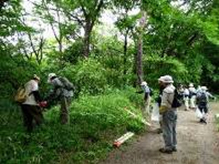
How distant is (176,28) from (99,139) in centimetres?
2336

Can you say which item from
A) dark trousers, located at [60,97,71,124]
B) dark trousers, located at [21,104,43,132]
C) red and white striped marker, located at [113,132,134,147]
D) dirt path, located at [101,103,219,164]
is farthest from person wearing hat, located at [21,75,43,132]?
dirt path, located at [101,103,219,164]

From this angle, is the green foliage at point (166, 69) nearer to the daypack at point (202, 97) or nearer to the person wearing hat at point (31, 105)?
A: the daypack at point (202, 97)

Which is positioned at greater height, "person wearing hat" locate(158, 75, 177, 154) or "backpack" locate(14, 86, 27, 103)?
"backpack" locate(14, 86, 27, 103)

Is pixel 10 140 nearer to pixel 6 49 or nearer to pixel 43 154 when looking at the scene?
pixel 43 154

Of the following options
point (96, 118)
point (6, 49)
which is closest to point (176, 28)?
point (6, 49)

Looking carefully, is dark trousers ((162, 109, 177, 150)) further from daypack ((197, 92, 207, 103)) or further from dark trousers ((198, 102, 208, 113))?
dark trousers ((198, 102, 208, 113))

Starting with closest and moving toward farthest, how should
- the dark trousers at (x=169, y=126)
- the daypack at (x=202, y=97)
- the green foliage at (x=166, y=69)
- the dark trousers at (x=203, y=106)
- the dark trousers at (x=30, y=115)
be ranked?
the dark trousers at (x=169, y=126) → the dark trousers at (x=30, y=115) → the daypack at (x=202, y=97) → the dark trousers at (x=203, y=106) → the green foliage at (x=166, y=69)

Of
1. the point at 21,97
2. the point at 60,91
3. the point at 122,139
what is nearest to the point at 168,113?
the point at 122,139

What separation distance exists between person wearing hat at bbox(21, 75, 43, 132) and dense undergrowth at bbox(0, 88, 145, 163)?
0.95 feet

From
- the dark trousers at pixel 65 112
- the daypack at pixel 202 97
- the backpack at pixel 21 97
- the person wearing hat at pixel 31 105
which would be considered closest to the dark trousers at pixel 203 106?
the daypack at pixel 202 97

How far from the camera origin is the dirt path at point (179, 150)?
1128 cm

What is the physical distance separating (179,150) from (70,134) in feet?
10.3

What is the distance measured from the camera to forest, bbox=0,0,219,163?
38.7 ft

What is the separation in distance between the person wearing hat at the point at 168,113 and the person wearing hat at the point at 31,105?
3.64 m
